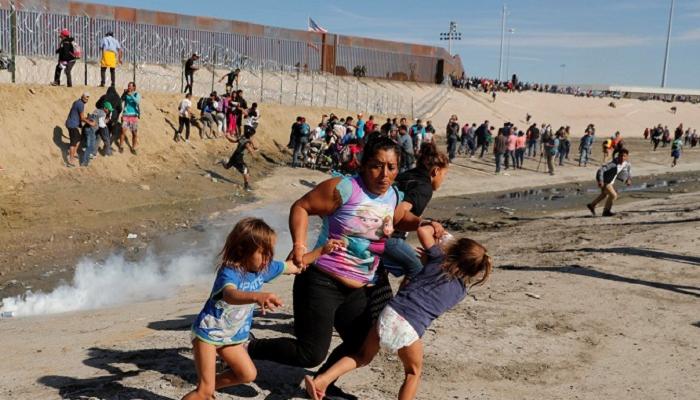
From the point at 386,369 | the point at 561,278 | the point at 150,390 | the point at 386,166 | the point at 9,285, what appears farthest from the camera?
the point at 9,285

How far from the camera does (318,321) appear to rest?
4.27 metres

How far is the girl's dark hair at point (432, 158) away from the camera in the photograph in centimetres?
514

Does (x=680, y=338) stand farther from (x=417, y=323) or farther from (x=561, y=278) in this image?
(x=417, y=323)

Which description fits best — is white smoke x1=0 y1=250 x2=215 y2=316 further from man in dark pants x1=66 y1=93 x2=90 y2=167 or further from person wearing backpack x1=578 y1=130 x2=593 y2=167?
person wearing backpack x1=578 y1=130 x2=593 y2=167

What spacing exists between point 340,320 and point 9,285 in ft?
25.5

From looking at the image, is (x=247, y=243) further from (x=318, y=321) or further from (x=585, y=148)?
(x=585, y=148)

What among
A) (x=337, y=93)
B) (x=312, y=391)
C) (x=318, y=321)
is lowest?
(x=312, y=391)

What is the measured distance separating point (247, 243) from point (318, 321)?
0.69 m

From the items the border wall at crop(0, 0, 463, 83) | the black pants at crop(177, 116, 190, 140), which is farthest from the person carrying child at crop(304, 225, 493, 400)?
the border wall at crop(0, 0, 463, 83)

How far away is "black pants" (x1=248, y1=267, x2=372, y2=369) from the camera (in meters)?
4.28

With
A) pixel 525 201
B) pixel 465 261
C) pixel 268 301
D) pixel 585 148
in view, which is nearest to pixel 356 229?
pixel 465 261

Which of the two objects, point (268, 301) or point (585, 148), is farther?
point (585, 148)

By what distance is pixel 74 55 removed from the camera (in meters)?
18.6

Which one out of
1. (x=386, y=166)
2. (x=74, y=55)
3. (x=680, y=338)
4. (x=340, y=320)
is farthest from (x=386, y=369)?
(x=74, y=55)
